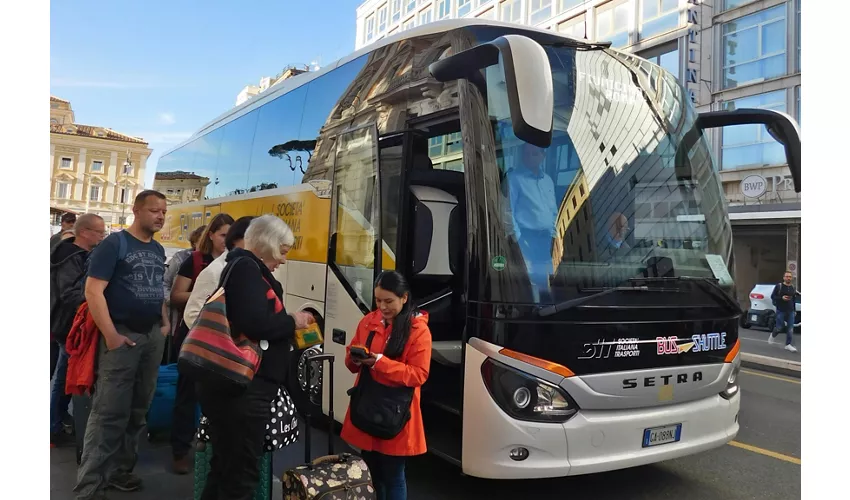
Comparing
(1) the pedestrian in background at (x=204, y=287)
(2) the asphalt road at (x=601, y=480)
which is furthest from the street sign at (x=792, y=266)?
(1) the pedestrian in background at (x=204, y=287)

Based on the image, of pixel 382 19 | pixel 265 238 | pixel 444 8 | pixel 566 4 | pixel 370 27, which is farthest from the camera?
pixel 370 27

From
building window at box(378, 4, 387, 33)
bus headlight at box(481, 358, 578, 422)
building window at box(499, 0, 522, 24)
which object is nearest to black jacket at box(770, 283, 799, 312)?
bus headlight at box(481, 358, 578, 422)

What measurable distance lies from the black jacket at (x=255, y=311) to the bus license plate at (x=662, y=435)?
2.39 meters

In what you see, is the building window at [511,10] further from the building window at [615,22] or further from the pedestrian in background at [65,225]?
the pedestrian in background at [65,225]

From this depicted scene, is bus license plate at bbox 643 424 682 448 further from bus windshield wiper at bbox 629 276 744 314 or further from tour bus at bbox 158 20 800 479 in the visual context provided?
bus windshield wiper at bbox 629 276 744 314

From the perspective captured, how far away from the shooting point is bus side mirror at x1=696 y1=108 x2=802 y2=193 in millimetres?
4879

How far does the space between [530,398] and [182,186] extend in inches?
319

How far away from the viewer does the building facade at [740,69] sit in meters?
16.8

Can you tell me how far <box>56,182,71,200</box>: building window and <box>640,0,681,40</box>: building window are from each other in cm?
2398

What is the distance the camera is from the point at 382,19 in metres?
48.9

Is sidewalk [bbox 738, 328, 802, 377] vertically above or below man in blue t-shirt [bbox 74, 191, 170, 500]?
below

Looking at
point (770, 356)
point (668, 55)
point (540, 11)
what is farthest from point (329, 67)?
point (540, 11)

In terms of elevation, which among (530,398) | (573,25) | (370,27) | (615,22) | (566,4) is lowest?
(530,398)

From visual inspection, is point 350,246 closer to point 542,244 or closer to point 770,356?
point 542,244
